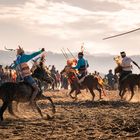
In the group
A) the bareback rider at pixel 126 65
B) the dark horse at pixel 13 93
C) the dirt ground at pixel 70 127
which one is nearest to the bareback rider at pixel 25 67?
the dark horse at pixel 13 93

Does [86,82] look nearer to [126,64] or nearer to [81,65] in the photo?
[81,65]

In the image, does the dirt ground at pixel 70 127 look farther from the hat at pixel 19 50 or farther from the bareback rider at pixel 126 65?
the bareback rider at pixel 126 65

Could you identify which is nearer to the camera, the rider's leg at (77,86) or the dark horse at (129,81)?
the dark horse at (129,81)

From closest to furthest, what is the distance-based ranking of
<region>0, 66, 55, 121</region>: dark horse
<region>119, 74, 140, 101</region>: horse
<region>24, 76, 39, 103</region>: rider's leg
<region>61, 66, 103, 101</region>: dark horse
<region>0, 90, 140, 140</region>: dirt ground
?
<region>0, 90, 140, 140</region>: dirt ground → <region>0, 66, 55, 121</region>: dark horse → <region>24, 76, 39, 103</region>: rider's leg → <region>119, 74, 140, 101</region>: horse → <region>61, 66, 103, 101</region>: dark horse

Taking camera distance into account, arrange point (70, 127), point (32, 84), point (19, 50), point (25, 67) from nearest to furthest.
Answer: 1. point (70, 127)
2. point (19, 50)
3. point (25, 67)
4. point (32, 84)

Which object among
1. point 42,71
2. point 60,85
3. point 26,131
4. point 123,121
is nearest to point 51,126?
point 26,131

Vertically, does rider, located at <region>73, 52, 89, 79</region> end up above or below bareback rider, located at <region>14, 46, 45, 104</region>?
above

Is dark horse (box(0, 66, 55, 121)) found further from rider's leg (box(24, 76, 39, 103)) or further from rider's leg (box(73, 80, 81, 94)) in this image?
rider's leg (box(73, 80, 81, 94))

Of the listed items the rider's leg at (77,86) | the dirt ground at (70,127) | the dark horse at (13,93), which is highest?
the rider's leg at (77,86)

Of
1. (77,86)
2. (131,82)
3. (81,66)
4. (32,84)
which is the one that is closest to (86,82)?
(77,86)

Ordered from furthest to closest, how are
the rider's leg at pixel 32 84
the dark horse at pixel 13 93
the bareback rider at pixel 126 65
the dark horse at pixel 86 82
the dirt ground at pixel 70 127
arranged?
the dark horse at pixel 86 82 < the bareback rider at pixel 126 65 < the rider's leg at pixel 32 84 < the dark horse at pixel 13 93 < the dirt ground at pixel 70 127

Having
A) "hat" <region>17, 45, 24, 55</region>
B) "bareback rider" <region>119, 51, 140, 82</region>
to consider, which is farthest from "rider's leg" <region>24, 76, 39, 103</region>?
"bareback rider" <region>119, 51, 140, 82</region>

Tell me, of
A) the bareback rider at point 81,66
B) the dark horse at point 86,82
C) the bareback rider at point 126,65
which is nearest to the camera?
the bareback rider at point 126,65

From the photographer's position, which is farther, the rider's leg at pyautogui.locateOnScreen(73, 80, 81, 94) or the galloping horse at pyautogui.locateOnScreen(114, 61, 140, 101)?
the rider's leg at pyautogui.locateOnScreen(73, 80, 81, 94)
